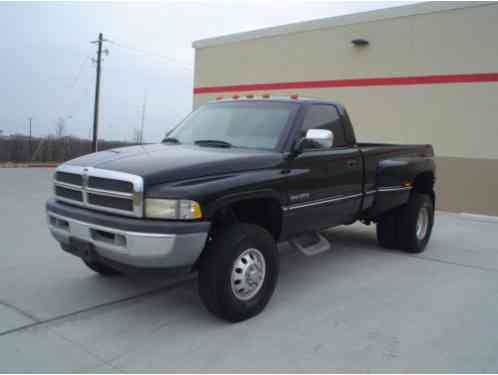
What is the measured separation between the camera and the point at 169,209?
11.1 ft

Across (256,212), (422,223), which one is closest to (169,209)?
(256,212)

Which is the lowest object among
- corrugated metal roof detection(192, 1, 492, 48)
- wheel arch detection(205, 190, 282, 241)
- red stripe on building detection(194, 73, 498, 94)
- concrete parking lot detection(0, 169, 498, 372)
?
concrete parking lot detection(0, 169, 498, 372)

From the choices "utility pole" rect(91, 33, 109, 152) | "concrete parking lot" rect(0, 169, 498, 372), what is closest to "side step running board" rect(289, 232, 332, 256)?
"concrete parking lot" rect(0, 169, 498, 372)

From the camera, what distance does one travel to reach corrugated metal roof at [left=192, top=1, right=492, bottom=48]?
11878 millimetres

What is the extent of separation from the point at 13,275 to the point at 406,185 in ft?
15.8

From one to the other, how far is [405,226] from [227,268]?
3566 millimetres

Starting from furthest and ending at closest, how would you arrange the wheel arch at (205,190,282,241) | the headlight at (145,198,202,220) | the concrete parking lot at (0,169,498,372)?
the wheel arch at (205,190,282,241) → the headlight at (145,198,202,220) → the concrete parking lot at (0,169,498,372)

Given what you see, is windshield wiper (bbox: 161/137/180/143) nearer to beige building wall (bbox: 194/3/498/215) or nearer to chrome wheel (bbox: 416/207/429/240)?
chrome wheel (bbox: 416/207/429/240)

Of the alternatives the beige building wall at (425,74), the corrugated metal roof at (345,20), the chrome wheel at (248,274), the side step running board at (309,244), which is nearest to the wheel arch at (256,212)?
the chrome wheel at (248,274)

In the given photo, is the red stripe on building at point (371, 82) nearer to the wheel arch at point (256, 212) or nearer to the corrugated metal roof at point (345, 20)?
the corrugated metal roof at point (345, 20)

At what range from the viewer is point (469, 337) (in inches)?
147

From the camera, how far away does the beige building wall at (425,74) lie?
37.6 ft

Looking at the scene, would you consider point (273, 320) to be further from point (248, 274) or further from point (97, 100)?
→ point (97, 100)

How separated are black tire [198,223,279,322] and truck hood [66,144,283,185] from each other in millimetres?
534
